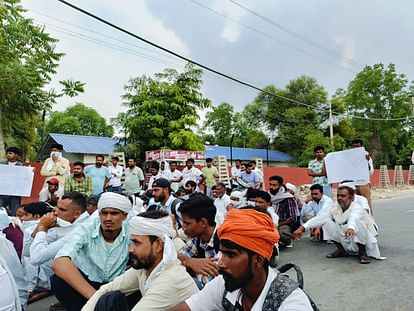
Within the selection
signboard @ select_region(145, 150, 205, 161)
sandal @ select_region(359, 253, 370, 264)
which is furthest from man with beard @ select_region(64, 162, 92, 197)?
signboard @ select_region(145, 150, 205, 161)

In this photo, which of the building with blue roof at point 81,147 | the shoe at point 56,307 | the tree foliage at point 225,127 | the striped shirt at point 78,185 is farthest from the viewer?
the tree foliage at point 225,127

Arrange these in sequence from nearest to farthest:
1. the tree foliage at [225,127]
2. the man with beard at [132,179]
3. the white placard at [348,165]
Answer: the white placard at [348,165], the man with beard at [132,179], the tree foliage at [225,127]

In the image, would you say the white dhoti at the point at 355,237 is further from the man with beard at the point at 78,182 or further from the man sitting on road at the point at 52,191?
the man sitting on road at the point at 52,191

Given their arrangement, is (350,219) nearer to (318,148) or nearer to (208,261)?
(318,148)

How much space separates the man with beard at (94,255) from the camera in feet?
10.2

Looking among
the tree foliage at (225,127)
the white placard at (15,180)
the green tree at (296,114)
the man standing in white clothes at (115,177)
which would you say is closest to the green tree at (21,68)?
the man standing in white clothes at (115,177)

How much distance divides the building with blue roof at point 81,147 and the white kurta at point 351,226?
24066 millimetres

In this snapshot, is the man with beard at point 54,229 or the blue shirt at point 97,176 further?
the blue shirt at point 97,176

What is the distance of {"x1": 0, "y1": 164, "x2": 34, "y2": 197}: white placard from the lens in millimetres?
5457

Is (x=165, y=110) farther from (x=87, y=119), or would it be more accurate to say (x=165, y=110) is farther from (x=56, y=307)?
(x=87, y=119)

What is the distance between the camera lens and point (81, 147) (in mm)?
29750

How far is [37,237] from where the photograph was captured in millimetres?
3664

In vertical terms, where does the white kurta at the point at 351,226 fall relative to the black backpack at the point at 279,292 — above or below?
below

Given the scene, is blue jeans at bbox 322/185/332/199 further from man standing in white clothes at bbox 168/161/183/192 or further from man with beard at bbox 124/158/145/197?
man standing in white clothes at bbox 168/161/183/192
